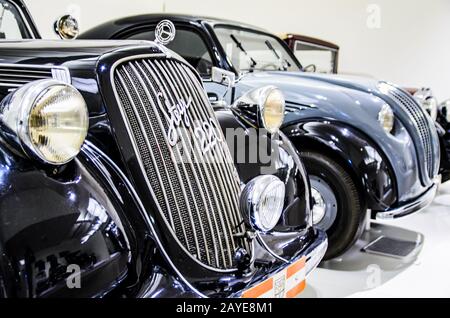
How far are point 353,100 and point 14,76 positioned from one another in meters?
2.22

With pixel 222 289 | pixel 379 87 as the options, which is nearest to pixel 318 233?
pixel 222 289

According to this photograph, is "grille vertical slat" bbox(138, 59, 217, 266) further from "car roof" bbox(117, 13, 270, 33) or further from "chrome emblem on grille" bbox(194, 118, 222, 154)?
"car roof" bbox(117, 13, 270, 33)

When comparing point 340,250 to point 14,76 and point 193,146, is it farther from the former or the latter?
point 14,76

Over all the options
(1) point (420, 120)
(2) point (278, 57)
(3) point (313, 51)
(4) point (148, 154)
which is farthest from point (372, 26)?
(4) point (148, 154)

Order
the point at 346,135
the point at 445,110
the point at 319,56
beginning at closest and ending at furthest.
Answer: the point at 346,135, the point at 445,110, the point at 319,56

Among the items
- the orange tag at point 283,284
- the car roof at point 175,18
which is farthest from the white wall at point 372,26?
the orange tag at point 283,284

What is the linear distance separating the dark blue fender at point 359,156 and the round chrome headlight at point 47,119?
200 centimetres

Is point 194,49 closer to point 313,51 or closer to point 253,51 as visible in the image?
point 253,51

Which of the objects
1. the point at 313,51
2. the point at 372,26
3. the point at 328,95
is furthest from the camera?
the point at 372,26

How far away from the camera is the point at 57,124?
121 cm

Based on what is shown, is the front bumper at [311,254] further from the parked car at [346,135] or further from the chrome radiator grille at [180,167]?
the parked car at [346,135]

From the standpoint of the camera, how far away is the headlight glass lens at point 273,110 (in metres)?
2.25

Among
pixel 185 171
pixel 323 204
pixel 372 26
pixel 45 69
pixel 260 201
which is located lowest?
pixel 323 204

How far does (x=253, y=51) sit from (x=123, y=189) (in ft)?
8.91
